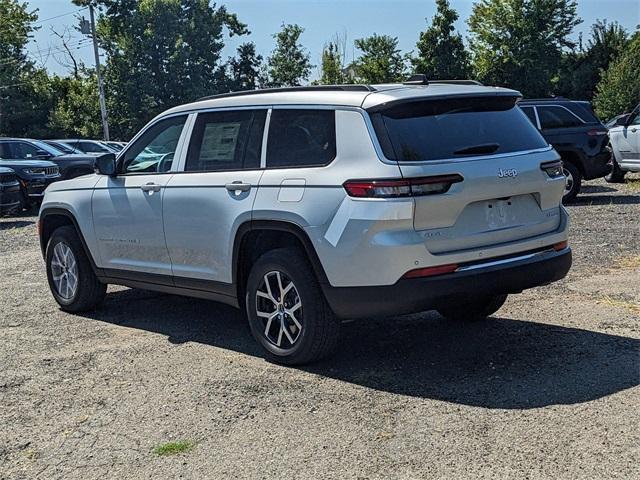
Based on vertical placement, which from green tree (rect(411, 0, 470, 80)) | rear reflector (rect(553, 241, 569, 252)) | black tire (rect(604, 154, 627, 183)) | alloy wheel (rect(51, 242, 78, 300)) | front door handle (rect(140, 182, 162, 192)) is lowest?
black tire (rect(604, 154, 627, 183))

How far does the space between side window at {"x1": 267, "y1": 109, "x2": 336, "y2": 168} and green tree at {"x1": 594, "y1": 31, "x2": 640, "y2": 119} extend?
36.9 meters

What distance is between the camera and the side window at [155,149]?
20.5 ft

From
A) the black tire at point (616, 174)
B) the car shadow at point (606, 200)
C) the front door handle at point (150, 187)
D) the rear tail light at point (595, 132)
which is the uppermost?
the front door handle at point (150, 187)

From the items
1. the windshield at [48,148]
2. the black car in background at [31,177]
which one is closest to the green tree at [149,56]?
the windshield at [48,148]

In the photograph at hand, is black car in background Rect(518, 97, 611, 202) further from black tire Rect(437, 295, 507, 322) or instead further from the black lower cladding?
the black lower cladding

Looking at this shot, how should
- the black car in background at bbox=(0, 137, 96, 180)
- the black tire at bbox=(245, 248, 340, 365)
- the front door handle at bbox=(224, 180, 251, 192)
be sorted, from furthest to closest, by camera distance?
the black car in background at bbox=(0, 137, 96, 180), the front door handle at bbox=(224, 180, 251, 192), the black tire at bbox=(245, 248, 340, 365)

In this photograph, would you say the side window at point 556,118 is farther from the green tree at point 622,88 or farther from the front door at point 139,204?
the green tree at point 622,88

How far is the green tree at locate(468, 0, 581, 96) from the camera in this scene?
51.0 metres

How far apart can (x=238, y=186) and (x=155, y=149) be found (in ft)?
4.49

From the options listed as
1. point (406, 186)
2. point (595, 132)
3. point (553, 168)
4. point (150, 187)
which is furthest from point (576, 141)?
point (406, 186)

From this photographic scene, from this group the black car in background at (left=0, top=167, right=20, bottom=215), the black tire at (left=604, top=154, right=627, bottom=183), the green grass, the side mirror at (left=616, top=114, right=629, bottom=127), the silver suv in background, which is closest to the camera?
the green grass

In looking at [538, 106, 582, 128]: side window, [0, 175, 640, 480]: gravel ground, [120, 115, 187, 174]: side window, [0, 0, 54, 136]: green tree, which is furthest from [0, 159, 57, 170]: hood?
[0, 0, 54, 136]: green tree

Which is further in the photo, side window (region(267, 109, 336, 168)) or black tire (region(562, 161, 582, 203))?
black tire (region(562, 161, 582, 203))

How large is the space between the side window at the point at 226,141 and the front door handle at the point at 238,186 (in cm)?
15
